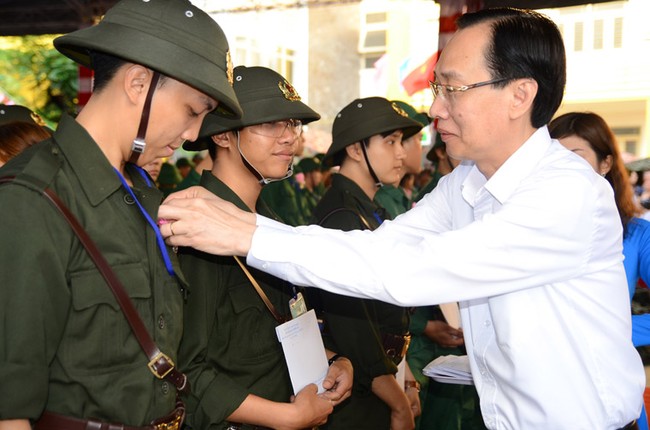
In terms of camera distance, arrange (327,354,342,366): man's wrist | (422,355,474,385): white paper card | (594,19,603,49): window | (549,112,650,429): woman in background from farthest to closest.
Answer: (594,19,603,49): window
(549,112,650,429): woman in background
(327,354,342,366): man's wrist
(422,355,474,385): white paper card

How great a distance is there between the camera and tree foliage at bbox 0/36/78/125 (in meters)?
16.9

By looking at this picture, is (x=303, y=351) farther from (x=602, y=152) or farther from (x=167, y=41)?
(x=602, y=152)

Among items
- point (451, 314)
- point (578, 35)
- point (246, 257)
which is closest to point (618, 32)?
point (578, 35)

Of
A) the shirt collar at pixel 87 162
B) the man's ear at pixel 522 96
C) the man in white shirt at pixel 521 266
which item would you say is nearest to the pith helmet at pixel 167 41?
the shirt collar at pixel 87 162

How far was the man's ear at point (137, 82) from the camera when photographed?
1632 millimetres

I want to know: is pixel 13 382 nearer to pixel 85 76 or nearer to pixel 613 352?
pixel 613 352

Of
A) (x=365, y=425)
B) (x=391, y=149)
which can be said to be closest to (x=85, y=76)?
(x=391, y=149)

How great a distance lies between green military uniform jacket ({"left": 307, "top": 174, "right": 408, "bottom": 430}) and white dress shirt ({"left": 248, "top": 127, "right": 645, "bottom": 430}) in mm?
1036

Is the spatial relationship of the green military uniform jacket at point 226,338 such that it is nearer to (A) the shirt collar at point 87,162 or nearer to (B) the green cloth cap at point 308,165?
(A) the shirt collar at point 87,162

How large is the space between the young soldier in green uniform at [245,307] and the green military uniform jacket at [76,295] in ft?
1.03

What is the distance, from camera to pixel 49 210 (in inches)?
56.6

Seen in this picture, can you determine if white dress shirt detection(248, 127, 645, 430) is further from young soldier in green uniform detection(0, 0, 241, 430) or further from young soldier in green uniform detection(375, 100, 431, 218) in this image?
young soldier in green uniform detection(375, 100, 431, 218)

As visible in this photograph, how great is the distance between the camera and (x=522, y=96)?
197cm

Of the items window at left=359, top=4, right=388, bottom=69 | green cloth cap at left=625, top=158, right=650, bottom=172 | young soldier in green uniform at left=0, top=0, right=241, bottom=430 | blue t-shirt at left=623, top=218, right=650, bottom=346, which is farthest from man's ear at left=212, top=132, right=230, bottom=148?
window at left=359, top=4, right=388, bottom=69
